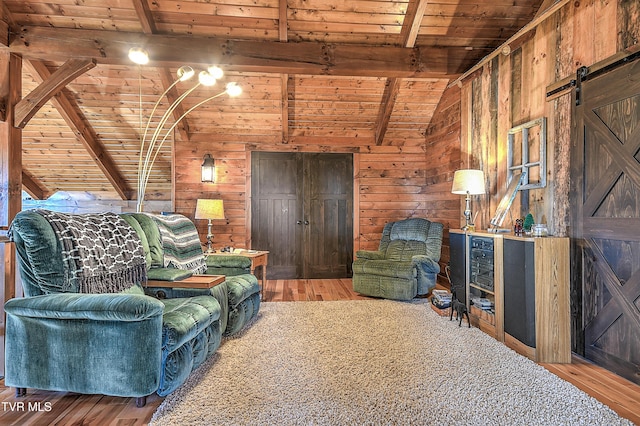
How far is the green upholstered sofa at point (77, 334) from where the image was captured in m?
1.73

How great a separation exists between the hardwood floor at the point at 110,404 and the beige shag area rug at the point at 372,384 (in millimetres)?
110

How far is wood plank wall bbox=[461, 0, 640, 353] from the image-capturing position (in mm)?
2320

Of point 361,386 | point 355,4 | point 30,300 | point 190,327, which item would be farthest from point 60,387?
point 355,4

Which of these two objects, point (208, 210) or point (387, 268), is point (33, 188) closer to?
point (208, 210)

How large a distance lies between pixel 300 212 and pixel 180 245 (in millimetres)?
2629

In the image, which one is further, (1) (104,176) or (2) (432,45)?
(1) (104,176)

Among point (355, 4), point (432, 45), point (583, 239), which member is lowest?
point (583, 239)

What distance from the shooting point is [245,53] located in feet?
11.6

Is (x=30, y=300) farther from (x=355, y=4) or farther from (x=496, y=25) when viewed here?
(x=496, y=25)

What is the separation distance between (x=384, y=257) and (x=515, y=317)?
80.5 inches

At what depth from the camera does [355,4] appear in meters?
3.41

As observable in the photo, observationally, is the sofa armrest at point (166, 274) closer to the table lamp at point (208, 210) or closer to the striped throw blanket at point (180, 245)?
the striped throw blanket at point (180, 245)

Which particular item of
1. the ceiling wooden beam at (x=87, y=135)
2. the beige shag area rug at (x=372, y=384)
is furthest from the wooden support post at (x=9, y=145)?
the beige shag area rug at (x=372, y=384)

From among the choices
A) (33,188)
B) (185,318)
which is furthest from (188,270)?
(33,188)
